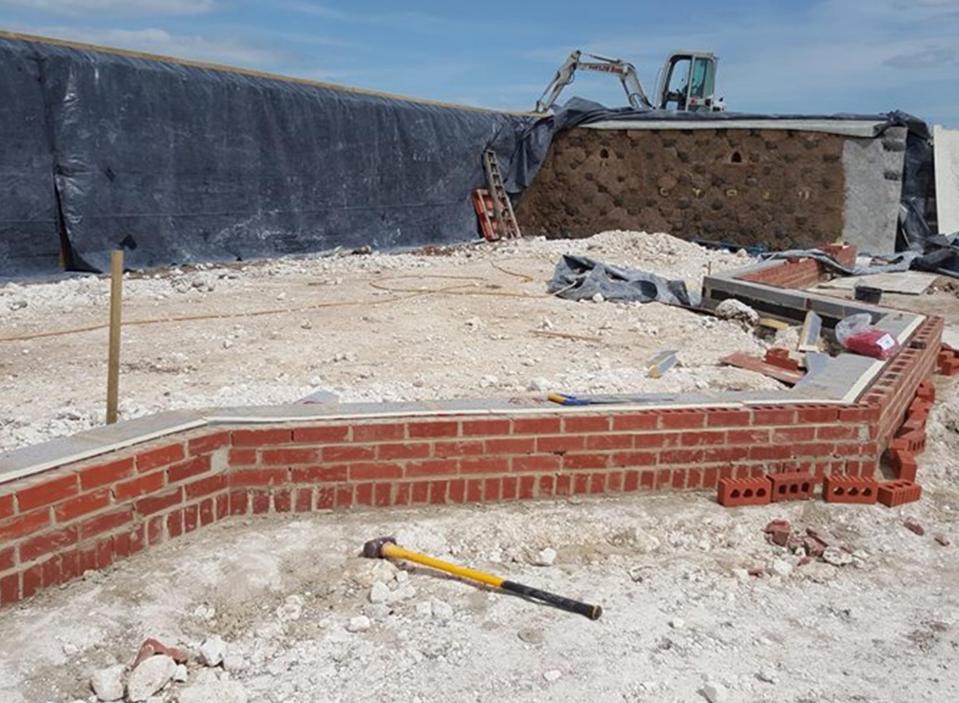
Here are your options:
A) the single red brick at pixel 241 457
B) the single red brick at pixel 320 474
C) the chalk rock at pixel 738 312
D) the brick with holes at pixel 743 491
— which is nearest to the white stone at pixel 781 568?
the brick with holes at pixel 743 491

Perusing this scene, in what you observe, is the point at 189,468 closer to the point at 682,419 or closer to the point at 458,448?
the point at 458,448

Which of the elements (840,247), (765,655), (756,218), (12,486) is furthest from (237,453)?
(756,218)

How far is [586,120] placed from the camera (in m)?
14.8

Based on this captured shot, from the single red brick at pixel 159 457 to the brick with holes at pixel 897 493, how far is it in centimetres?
288

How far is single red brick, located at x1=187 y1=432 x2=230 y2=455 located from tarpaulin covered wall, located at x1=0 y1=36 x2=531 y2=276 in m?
6.50

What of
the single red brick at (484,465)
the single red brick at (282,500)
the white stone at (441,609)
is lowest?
the white stone at (441,609)

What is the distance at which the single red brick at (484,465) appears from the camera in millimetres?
3441

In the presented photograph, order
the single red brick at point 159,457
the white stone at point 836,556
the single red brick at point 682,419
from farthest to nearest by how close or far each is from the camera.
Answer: the single red brick at point 682,419, the white stone at point 836,556, the single red brick at point 159,457

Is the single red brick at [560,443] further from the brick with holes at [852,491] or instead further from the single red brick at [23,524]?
the single red brick at [23,524]

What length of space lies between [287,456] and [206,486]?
0.31m

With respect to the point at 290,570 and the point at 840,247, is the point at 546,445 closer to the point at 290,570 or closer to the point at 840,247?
the point at 290,570

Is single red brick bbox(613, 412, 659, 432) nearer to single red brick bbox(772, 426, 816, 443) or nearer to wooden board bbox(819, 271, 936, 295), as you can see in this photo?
single red brick bbox(772, 426, 816, 443)

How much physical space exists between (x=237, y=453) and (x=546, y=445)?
1218 millimetres

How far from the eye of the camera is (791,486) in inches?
145
